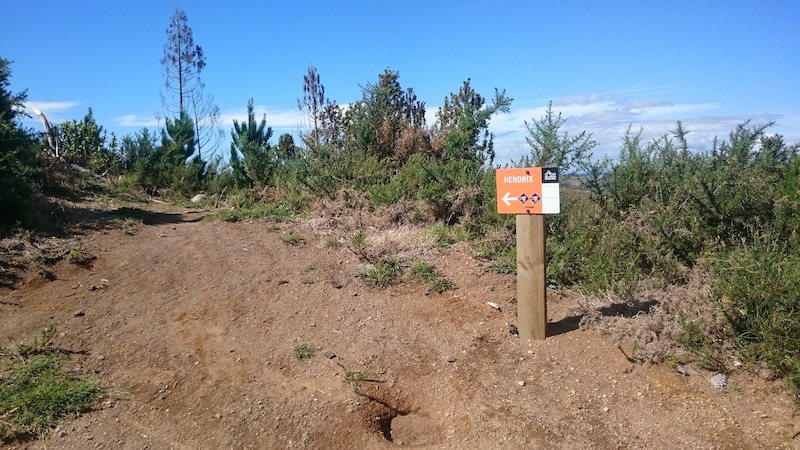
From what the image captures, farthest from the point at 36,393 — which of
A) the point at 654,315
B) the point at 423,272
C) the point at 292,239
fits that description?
the point at 654,315

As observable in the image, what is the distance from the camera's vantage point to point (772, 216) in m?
5.49

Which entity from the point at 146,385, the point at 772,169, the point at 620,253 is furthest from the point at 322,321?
the point at 772,169

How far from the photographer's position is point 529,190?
4387 mm

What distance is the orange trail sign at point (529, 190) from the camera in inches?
170

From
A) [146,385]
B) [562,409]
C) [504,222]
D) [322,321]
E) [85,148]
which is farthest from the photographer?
[85,148]

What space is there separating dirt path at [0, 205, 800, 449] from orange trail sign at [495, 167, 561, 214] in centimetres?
110

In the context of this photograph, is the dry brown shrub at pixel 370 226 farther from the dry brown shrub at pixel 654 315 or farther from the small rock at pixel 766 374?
the small rock at pixel 766 374

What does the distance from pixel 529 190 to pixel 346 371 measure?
6.48ft

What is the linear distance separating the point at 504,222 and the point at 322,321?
257 cm

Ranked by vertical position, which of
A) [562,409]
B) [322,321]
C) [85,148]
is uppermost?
[85,148]

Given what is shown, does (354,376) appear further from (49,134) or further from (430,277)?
(49,134)

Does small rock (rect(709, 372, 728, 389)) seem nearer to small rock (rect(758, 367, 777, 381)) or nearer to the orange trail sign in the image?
small rock (rect(758, 367, 777, 381))

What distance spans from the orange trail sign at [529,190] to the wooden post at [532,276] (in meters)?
0.09

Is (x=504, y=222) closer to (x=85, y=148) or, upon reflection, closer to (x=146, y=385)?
(x=146, y=385)
